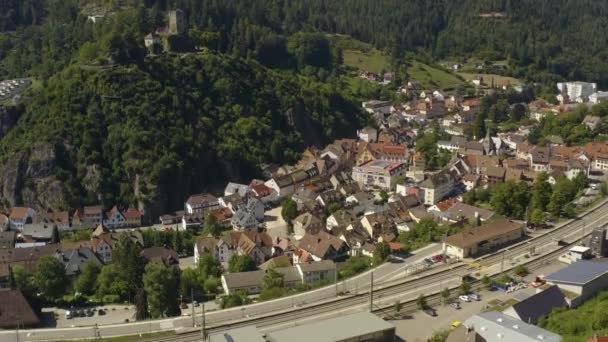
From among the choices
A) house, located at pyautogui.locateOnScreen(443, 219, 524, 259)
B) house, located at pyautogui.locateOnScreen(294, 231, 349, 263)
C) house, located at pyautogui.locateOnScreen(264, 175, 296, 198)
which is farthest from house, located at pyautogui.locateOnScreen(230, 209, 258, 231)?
house, located at pyautogui.locateOnScreen(443, 219, 524, 259)

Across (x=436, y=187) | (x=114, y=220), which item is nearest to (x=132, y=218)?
(x=114, y=220)

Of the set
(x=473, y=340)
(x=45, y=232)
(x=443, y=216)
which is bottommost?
(x=45, y=232)

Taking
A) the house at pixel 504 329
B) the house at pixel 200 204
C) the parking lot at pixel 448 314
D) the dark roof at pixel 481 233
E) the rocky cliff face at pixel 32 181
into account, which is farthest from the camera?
the rocky cliff face at pixel 32 181

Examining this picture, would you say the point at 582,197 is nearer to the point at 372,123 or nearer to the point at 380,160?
the point at 380,160

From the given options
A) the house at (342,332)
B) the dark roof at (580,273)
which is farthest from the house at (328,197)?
the house at (342,332)

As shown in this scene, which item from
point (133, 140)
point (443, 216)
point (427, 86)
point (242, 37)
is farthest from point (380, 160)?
point (427, 86)

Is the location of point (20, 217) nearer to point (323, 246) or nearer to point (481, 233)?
point (323, 246)

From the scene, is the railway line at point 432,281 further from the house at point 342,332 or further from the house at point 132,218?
the house at point 132,218
